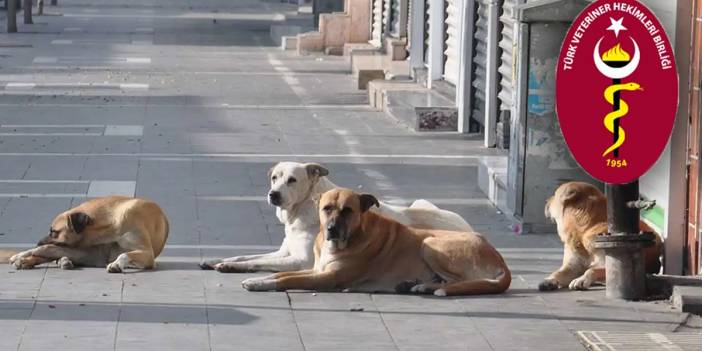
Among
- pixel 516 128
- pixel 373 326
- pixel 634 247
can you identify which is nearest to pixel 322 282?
pixel 373 326

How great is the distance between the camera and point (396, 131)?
21328 mm

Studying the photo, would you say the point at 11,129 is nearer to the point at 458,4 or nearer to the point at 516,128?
the point at 458,4

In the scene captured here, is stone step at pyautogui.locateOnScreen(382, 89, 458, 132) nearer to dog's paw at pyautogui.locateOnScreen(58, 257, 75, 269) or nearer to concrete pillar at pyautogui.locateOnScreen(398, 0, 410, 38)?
concrete pillar at pyautogui.locateOnScreen(398, 0, 410, 38)

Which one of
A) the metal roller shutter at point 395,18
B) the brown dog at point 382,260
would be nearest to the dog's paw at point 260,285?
the brown dog at point 382,260

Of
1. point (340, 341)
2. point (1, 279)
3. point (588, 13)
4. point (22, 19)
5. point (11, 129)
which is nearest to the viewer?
point (340, 341)

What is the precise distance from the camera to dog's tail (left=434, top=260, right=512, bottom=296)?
10.3 meters

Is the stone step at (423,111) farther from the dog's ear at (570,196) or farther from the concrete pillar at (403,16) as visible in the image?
the dog's ear at (570,196)

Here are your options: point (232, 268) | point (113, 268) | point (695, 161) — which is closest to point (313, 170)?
point (232, 268)

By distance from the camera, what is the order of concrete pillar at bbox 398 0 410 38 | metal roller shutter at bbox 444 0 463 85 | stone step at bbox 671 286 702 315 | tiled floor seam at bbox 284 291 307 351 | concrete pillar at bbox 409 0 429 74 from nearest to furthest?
tiled floor seam at bbox 284 291 307 351, stone step at bbox 671 286 702 315, metal roller shutter at bbox 444 0 463 85, concrete pillar at bbox 409 0 429 74, concrete pillar at bbox 398 0 410 38

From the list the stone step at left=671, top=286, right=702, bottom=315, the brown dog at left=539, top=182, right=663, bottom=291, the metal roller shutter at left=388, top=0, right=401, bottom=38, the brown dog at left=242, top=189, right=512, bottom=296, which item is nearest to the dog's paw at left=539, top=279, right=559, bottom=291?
the brown dog at left=539, top=182, right=663, bottom=291

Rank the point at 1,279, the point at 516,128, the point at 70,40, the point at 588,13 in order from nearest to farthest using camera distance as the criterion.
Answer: the point at 588,13 < the point at 1,279 < the point at 516,128 < the point at 70,40

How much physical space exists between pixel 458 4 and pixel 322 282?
13.0 metres

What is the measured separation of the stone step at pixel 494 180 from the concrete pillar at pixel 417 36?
10.0m

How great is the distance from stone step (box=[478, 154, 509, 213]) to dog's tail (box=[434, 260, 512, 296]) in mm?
4097
